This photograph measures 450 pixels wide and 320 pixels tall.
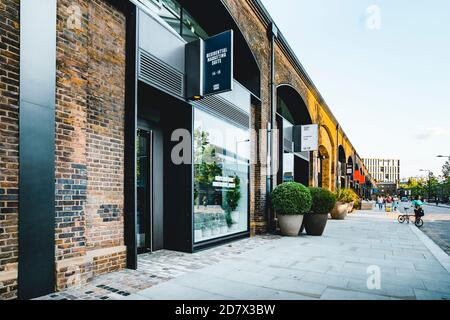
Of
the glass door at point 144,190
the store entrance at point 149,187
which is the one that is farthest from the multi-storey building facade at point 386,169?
the glass door at point 144,190

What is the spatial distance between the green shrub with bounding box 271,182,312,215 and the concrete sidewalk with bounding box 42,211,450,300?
166cm

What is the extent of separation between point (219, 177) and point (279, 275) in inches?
160

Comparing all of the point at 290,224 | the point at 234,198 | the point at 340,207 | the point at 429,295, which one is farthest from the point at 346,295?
the point at 340,207

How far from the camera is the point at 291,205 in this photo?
9.71 meters

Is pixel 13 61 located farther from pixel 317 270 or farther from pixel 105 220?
pixel 317 270

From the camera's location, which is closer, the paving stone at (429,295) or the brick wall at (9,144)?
the brick wall at (9,144)

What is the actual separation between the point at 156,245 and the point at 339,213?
13.7 m

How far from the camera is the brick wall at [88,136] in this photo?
4.44 metres

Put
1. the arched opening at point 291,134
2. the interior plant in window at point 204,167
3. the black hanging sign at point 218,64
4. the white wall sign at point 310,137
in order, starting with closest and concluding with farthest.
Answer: the black hanging sign at point 218,64 → the interior plant in window at point 204,167 → the arched opening at point 291,134 → the white wall sign at point 310,137

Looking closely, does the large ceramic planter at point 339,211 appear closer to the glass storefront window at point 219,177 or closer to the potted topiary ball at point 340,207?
the potted topiary ball at point 340,207

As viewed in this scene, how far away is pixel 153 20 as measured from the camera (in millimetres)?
6320

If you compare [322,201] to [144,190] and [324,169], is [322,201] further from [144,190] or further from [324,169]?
[324,169]

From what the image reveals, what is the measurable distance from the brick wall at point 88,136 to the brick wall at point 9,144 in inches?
21.9
